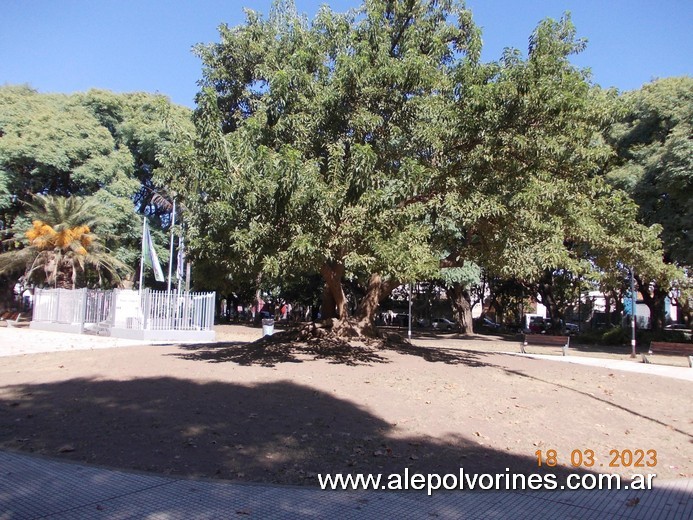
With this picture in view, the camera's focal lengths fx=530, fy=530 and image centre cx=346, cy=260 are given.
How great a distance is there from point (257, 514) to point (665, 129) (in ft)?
78.0

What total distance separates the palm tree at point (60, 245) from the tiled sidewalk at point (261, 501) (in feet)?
79.0

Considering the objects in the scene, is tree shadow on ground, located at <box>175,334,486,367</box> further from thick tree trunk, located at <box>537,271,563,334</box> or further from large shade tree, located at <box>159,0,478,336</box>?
thick tree trunk, located at <box>537,271,563,334</box>

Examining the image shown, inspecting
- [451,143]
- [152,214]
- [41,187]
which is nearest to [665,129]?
[451,143]

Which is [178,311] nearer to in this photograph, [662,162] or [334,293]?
[334,293]

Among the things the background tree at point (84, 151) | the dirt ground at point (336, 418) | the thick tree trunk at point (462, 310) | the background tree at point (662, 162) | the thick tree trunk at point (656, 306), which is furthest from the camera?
the thick tree trunk at point (462, 310)

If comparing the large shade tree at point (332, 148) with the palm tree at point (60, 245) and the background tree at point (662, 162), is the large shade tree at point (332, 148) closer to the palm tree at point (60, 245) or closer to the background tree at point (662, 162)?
the background tree at point (662, 162)

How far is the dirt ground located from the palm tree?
15.7 m

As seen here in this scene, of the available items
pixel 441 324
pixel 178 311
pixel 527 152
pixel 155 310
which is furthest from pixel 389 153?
pixel 441 324

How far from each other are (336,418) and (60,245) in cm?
2400

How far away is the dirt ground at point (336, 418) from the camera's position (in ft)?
18.4

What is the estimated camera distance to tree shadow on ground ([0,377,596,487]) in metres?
5.37

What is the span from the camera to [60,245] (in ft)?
86.5

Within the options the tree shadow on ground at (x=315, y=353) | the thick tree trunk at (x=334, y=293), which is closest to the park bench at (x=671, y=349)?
the tree shadow on ground at (x=315, y=353)

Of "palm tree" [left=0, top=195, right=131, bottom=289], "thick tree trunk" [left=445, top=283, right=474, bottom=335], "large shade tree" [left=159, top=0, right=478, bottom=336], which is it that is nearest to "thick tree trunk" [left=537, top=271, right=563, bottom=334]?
→ "thick tree trunk" [left=445, top=283, right=474, bottom=335]
